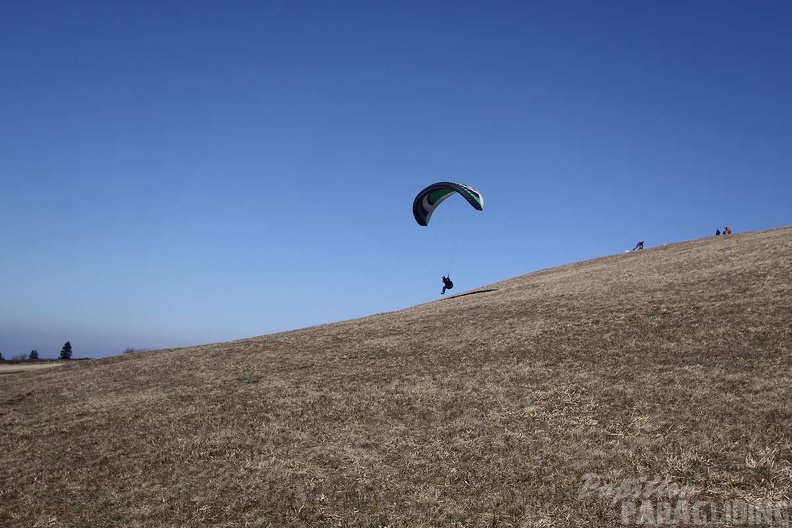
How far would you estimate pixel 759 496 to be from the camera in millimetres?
10305

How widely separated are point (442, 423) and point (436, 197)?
2686 centimetres

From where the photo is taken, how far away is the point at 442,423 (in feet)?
52.6

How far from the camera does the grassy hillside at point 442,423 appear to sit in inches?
469

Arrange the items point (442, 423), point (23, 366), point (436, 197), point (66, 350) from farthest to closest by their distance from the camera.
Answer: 1. point (66, 350)
2. point (436, 197)
3. point (23, 366)
4. point (442, 423)

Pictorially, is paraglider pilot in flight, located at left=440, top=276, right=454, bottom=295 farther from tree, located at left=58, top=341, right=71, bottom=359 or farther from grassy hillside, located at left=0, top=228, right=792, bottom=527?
tree, located at left=58, top=341, right=71, bottom=359

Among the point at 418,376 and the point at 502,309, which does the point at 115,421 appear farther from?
the point at 502,309

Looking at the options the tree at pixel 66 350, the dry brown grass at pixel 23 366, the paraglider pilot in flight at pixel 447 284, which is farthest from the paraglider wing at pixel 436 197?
the tree at pixel 66 350

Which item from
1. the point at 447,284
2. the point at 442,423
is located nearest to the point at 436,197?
the point at 447,284

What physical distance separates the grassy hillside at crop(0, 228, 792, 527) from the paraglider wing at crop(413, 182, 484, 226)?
405 inches

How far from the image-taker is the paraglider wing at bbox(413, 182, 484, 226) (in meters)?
36.1

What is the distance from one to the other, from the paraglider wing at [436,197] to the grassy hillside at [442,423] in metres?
10.3

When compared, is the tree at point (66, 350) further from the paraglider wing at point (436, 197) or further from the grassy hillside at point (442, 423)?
the paraglider wing at point (436, 197)

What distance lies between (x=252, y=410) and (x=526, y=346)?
37.9 feet

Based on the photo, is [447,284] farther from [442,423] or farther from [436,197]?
[442,423]
